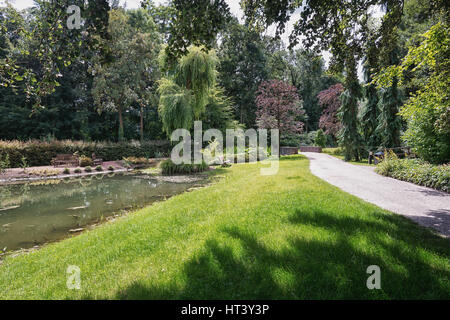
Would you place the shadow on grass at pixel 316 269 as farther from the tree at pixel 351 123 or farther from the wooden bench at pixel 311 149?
the wooden bench at pixel 311 149

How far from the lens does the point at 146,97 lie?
27438 millimetres

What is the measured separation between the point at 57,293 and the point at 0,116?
1165 inches

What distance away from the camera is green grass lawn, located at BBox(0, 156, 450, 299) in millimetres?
2395

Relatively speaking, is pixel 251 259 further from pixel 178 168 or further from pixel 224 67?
pixel 224 67

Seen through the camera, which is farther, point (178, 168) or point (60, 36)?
point (178, 168)

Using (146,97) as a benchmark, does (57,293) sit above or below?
below

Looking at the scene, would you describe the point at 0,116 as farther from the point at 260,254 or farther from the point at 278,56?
the point at 278,56

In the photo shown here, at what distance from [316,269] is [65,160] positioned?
20.0m

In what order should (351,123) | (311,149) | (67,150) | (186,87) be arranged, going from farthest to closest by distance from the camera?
1. (311,149)
2. (67,150)
3. (351,123)
4. (186,87)

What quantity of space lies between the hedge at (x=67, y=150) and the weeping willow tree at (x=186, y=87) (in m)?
8.56

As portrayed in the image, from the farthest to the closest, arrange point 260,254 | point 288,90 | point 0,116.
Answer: point 0,116 < point 288,90 < point 260,254

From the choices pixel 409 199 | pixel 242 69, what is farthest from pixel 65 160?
pixel 242 69

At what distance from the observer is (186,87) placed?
16078 millimetres
